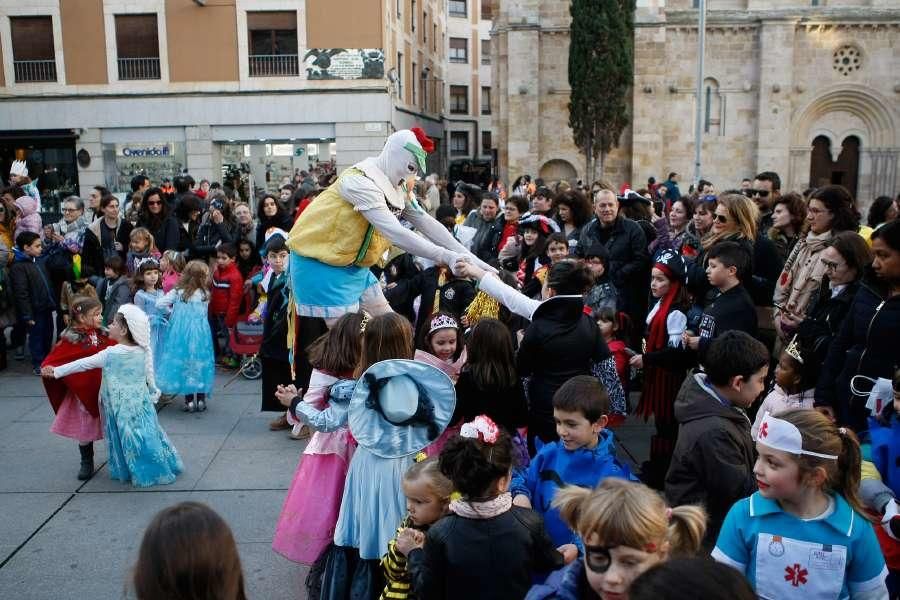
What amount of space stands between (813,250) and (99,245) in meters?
7.99

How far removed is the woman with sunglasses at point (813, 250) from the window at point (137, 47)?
23076 millimetres

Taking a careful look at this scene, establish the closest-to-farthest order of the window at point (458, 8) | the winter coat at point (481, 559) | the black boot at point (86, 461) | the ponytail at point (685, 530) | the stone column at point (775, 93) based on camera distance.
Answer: the ponytail at point (685, 530), the winter coat at point (481, 559), the black boot at point (86, 461), the stone column at point (775, 93), the window at point (458, 8)

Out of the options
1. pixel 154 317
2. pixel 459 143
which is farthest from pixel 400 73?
pixel 154 317

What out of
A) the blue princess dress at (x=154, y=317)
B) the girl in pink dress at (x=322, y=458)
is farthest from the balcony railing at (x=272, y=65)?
the girl in pink dress at (x=322, y=458)

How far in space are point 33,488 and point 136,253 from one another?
3.80m

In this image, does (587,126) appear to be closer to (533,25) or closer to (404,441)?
(533,25)

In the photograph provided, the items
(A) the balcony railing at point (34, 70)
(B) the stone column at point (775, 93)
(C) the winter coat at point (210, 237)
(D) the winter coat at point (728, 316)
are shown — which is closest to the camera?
(D) the winter coat at point (728, 316)

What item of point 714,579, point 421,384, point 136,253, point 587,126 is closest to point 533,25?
point 587,126

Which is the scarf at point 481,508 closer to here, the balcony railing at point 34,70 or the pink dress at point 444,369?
the pink dress at point 444,369

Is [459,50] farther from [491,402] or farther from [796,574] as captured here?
[796,574]

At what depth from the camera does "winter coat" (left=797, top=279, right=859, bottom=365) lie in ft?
15.3

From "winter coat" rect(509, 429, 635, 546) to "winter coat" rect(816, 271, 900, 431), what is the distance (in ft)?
4.36

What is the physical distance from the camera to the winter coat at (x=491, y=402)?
435cm

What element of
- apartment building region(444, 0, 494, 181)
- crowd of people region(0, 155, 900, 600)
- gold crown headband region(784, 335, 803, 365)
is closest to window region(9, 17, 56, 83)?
crowd of people region(0, 155, 900, 600)
